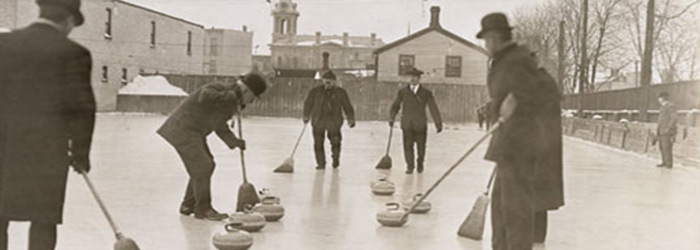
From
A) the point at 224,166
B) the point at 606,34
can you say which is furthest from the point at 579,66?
the point at 224,166

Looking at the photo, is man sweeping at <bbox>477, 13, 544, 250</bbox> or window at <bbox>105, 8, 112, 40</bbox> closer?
window at <bbox>105, 8, 112, 40</bbox>

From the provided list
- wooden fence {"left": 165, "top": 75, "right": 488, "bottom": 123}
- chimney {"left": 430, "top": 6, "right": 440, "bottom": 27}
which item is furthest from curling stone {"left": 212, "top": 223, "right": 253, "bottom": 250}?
wooden fence {"left": 165, "top": 75, "right": 488, "bottom": 123}

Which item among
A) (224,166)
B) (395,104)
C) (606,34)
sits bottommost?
(224,166)

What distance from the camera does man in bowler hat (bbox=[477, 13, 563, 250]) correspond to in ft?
15.8

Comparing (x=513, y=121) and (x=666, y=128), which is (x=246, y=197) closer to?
(x=513, y=121)

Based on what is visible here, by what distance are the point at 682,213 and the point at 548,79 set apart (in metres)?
3.90

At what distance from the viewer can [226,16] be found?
6.55m

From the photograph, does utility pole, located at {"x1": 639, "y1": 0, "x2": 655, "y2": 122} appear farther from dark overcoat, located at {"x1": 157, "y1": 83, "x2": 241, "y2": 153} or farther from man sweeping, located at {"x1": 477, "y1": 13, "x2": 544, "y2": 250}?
man sweeping, located at {"x1": 477, "y1": 13, "x2": 544, "y2": 250}

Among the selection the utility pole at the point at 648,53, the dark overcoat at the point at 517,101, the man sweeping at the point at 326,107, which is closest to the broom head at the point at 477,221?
the dark overcoat at the point at 517,101

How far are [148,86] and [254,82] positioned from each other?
4.57 ft

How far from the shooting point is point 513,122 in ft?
15.9

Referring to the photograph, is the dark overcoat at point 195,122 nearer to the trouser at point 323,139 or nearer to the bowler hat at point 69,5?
the bowler hat at point 69,5

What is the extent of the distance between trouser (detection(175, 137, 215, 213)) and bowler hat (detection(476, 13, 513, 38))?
10.7 ft

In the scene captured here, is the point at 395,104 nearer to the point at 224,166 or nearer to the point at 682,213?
the point at 224,166
